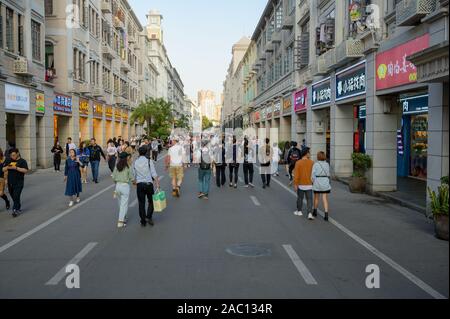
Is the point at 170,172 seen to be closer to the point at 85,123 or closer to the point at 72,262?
the point at 72,262

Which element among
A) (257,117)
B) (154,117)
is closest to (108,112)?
(154,117)

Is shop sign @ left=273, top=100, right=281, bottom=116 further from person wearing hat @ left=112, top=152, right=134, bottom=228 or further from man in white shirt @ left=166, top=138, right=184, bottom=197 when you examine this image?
person wearing hat @ left=112, top=152, right=134, bottom=228

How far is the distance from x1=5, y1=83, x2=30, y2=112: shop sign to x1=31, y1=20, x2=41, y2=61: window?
2.85m

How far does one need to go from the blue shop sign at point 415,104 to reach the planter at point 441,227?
32.8ft

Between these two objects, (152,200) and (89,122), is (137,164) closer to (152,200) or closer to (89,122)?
(152,200)

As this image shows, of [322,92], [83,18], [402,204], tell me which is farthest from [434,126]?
[83,18]

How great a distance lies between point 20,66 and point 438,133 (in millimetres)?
19095

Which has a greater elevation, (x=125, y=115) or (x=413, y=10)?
(x=413, y=10)

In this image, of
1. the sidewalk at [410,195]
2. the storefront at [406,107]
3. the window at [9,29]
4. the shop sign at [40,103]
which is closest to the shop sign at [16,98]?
the shop sign at [40,103]

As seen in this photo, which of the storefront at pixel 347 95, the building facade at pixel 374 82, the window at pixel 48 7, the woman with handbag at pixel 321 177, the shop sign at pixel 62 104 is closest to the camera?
the building facade at pixel 374 82

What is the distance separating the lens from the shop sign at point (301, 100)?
26.5m

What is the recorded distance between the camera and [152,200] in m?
10.6

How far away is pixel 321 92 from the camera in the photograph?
2288 cm

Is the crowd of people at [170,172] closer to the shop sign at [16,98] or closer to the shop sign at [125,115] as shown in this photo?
the shop sign at [16,98]
